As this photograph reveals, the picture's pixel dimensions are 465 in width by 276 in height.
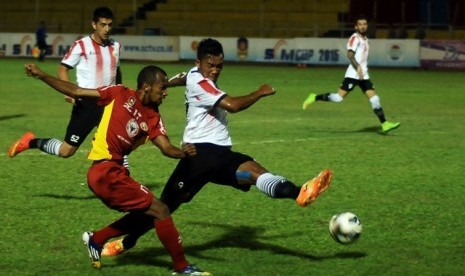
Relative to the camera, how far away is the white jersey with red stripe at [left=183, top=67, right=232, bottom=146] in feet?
25.3

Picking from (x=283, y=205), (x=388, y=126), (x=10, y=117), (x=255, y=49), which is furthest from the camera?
(x=255, y=49)

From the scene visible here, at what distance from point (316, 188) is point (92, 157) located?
170 centimetres

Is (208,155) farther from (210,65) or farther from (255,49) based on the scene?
(255,49)

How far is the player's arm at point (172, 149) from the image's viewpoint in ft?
23.1

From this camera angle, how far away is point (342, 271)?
7.30 meters

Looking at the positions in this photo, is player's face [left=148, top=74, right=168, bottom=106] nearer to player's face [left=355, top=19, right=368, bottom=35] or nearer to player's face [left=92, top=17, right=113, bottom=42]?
player's face [left=92, top=17, right=113, bottom=42]

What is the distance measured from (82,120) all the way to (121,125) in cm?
377

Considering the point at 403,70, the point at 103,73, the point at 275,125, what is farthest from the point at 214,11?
the point at 103,73

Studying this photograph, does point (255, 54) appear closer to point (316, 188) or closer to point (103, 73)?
point (103, 73)

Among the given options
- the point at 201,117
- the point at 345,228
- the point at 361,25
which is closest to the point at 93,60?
the point at 201,117

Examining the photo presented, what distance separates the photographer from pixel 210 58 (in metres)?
7.65

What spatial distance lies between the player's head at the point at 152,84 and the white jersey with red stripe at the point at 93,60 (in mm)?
4135


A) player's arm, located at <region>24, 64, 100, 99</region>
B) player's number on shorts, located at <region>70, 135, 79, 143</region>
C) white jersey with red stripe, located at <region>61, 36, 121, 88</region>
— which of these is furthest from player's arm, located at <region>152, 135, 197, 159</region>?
white jersey with red stripe, located at <region>61, 36, 121, 88</region>

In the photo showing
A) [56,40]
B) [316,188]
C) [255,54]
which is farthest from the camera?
[56,40]
